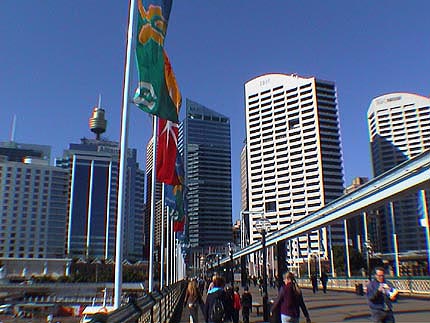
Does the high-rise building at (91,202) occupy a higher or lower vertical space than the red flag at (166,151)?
higher

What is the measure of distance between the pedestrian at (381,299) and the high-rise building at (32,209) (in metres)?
147

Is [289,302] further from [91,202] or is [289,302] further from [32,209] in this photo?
[91,202]

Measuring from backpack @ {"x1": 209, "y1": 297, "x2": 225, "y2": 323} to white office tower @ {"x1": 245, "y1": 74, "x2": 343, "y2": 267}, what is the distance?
136 metres

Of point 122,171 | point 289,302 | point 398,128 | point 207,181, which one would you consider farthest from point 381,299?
point 398,128

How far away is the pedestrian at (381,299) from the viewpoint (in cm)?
740

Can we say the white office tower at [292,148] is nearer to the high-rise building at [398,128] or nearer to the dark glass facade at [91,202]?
the high-rise building at [398,128]

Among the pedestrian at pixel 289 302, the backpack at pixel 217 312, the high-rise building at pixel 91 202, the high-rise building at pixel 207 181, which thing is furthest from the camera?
the high-rise building at pixel 207 181

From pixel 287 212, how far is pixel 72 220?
7486 centimetres

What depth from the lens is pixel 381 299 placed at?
747cm

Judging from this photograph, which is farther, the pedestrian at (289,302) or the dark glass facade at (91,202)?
the dark glass facade at (91,202)

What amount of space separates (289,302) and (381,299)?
1526mm

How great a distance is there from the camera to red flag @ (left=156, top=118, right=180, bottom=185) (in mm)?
13445

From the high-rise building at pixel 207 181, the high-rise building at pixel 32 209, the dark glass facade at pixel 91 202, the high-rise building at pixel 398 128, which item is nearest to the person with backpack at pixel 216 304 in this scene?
the high-rise building at pixel 32 209

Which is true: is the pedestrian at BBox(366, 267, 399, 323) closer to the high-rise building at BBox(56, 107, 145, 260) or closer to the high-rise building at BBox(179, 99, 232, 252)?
the high-rise building at BBox(179, 99, 232, 252)
